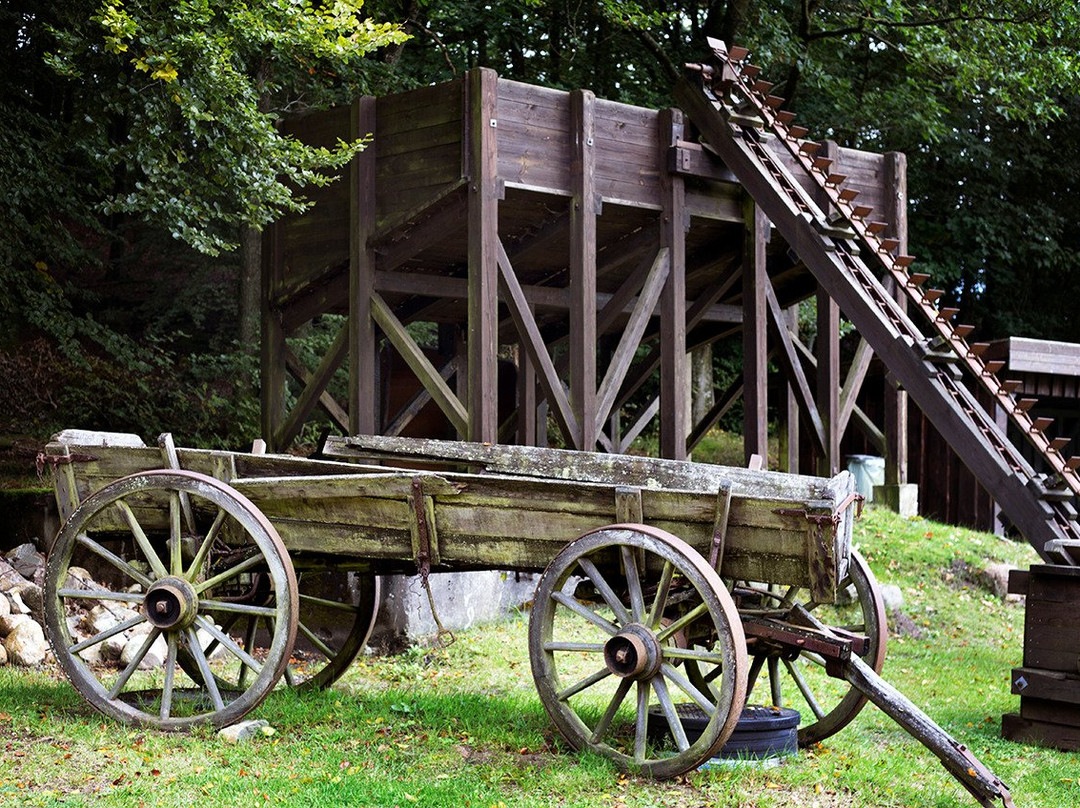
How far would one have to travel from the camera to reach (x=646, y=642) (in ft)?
17.6

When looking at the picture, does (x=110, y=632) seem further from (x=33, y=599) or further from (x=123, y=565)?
(x=33, y=599)

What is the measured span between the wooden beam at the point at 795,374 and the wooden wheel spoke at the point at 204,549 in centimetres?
711

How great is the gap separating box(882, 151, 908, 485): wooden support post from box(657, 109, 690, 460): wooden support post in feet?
7.68

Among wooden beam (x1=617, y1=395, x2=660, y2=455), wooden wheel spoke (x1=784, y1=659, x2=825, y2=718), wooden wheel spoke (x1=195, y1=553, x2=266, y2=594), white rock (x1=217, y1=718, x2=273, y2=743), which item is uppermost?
wooden beam (x1=617, y1=395, x2=660, y2=455)

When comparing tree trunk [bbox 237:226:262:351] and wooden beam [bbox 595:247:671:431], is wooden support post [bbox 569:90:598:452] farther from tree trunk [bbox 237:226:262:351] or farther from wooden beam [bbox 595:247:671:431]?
tree trunk [bbox 237:226:262:351]

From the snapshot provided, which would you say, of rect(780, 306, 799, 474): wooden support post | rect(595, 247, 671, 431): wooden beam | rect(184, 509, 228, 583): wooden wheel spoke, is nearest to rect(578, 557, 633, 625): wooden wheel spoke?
rect(184, 509, 228, 583): wooden wheel spoke

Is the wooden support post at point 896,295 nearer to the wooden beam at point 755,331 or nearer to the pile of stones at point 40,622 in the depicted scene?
the wooden beam at point 755,331

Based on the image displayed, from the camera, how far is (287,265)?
1198cm

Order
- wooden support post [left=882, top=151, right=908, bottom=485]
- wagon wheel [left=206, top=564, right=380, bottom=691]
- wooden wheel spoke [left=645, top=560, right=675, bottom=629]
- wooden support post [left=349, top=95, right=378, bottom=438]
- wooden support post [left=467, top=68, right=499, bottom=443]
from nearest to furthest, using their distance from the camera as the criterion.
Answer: wooden wheel spoke [left=645, top=560, right=675, bottom=629] → wagon wheel [left=206, top=564, right=380, bottom=691] → wooden support post [left=467, top=68, right=499, bottom=443] → wooden support post [left=349, top=95, right=378, bottom=438] → wooden support post [left=882, top=151, right=908, bottom=485]

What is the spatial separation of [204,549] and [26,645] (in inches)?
100

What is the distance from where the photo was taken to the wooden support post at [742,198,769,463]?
37.1 ft

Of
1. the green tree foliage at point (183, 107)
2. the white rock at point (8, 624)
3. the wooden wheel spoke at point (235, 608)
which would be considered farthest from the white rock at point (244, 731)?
the green tree foliage at point (183, 107)

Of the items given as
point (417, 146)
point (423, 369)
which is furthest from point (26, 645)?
point (417, 146)

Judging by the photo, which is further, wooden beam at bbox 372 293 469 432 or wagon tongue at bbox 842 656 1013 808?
wooden beam at bbox 372 293 469 432
